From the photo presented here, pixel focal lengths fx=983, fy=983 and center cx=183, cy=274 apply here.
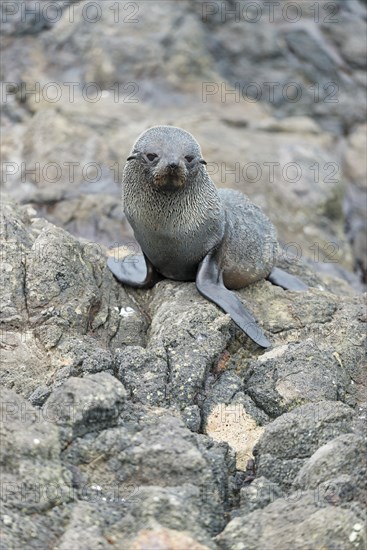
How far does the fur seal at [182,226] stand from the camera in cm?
873

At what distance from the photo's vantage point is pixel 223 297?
340 inches

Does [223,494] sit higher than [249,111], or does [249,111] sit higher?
[223,494]

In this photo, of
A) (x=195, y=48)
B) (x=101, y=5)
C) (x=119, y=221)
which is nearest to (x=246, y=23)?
(x=195, y=48)

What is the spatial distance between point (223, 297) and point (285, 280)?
4.33ft

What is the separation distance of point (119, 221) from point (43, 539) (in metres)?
8.38

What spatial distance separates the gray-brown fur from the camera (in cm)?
877

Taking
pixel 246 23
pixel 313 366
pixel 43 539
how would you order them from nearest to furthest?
pixel 43 539 < pixel 313 366 < pixel 246 23

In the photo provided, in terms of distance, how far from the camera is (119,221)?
13.4 meters

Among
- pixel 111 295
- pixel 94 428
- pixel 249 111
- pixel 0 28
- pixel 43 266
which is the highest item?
pixel 94 428

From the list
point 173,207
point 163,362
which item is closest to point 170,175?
point 173,207

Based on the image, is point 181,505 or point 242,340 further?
point 242,340

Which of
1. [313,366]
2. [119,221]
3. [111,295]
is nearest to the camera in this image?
[313,366]

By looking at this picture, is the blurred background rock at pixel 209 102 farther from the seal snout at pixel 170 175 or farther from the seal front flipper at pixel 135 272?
the seal snout at pixel 170 175

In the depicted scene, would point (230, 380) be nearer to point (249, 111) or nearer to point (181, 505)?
point (181, 505)
